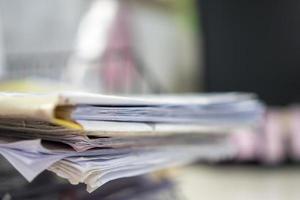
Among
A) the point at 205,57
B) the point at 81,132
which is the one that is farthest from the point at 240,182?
the point at 81,132

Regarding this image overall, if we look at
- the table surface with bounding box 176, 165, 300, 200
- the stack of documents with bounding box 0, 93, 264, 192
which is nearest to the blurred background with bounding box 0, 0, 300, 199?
the table surface with bounding box 176, 165, 300, 200

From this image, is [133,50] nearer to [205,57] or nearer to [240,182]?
[205,57]

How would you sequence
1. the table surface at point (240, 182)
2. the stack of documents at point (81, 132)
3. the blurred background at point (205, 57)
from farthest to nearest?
the blurred background at point (205, 57) → the table surface at point (240, 182) → the stack of documents at point (81, 132)

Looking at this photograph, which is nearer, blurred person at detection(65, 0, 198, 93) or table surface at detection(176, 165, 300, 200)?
table surface at detection(176, 165, 300, 200)

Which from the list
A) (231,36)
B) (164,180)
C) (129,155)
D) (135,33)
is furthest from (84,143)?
(135,33)

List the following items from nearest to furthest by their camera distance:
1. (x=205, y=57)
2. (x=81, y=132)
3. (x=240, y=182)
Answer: (x=81, y=132)
(x=240, y=182)
(x=205, y=57)

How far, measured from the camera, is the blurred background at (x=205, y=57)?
2.92 feet

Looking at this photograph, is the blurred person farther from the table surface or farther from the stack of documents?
the stack of documents

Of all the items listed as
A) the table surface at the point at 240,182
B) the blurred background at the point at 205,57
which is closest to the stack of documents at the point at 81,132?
the table surface at the point at 240,182

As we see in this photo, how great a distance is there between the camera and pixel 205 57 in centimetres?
110

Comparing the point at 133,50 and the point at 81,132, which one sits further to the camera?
the point at 133,50

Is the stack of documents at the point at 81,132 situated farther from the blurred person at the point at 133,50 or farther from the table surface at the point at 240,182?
the blurred person at the point at 133,50

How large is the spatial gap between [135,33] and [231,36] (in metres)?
0.28

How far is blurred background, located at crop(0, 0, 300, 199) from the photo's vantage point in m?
0.89
